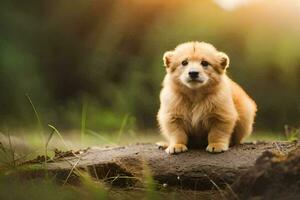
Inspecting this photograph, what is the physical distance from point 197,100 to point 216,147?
471mm

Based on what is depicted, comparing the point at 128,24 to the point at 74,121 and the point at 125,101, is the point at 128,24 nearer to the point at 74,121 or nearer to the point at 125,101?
the point at 125,101

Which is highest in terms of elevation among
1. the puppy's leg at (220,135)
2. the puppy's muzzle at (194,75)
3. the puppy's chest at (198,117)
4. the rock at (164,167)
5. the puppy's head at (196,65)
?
the puppy's head at (196,65)

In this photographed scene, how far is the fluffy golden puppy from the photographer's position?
5.48 metres

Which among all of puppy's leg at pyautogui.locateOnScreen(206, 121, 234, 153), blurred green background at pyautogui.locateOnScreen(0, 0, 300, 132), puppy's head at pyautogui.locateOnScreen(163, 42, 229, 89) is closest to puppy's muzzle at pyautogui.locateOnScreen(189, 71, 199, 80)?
puppy's head at pyautogui.locateOnScreen(163, 42, 229, 89)

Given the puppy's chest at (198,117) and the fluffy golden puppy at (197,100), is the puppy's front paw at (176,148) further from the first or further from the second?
the puppy's chest at (198,117)

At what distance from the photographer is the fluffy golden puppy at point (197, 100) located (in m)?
5.48

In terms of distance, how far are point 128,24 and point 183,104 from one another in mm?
4648

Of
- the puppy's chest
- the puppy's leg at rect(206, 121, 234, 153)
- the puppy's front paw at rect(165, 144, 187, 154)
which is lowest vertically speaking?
the puppy's front paw at rect(165, 144, 187, 154)

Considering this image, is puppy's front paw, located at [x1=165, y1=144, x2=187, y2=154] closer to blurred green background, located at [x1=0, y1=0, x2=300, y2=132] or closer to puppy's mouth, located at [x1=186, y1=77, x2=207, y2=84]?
puppy's mouth, located at [x1=186, y1=77, x2=207, y2=84]

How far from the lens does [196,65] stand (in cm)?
546

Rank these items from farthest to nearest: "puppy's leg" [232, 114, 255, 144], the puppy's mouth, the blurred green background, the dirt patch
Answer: the blurred green background → "puppy's leg" [232, 114, 255, 144] → the puppy's mouth → the dirt patch

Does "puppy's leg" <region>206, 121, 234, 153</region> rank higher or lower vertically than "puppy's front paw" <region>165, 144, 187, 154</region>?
higher

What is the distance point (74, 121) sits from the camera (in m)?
8.69

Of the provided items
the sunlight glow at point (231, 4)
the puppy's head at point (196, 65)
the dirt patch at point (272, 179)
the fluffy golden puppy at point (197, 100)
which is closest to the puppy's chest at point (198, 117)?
the fluffy golden puppy at point (197, 100)
